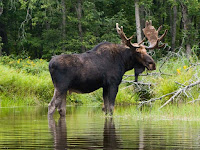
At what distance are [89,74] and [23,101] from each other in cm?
757

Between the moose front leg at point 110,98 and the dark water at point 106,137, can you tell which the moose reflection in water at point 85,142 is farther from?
the moose front leg at point 110,98

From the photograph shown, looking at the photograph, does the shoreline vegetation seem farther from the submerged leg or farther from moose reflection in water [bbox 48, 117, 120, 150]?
moose reflection in water [bbox 48, 117, 120, 150]

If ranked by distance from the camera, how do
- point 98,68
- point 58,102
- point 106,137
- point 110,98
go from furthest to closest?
point 110,98 → point 98,68 → point 58,102 → point 106,137

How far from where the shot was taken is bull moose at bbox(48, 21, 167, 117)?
1234 centimetres

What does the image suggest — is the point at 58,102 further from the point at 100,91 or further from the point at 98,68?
the point at 100,91

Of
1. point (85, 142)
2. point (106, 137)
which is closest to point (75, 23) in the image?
point (106, 137)

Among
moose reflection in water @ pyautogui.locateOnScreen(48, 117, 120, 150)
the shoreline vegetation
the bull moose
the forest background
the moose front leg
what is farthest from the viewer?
the forest background

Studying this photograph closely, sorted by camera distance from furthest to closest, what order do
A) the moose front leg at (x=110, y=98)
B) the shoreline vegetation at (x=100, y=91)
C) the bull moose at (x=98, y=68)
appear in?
the shoreline vegetation at (x=100, y=91) → the moose front leg at (x=110, y=98) → the bull moose at (x=98, y=68)

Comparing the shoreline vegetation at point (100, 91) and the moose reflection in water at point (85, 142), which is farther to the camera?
the shoreline vegetation at point (100, 91)

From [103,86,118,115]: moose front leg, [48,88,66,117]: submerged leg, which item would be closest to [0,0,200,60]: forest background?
[103,86,118,115]: moose front leg

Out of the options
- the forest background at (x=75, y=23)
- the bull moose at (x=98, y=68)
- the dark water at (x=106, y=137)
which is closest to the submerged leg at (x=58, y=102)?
the bull moose at (x=98, y=68)

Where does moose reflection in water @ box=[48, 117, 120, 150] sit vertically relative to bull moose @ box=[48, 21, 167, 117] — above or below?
below

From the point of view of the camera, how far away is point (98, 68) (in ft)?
42.2

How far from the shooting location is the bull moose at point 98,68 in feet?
40.5
